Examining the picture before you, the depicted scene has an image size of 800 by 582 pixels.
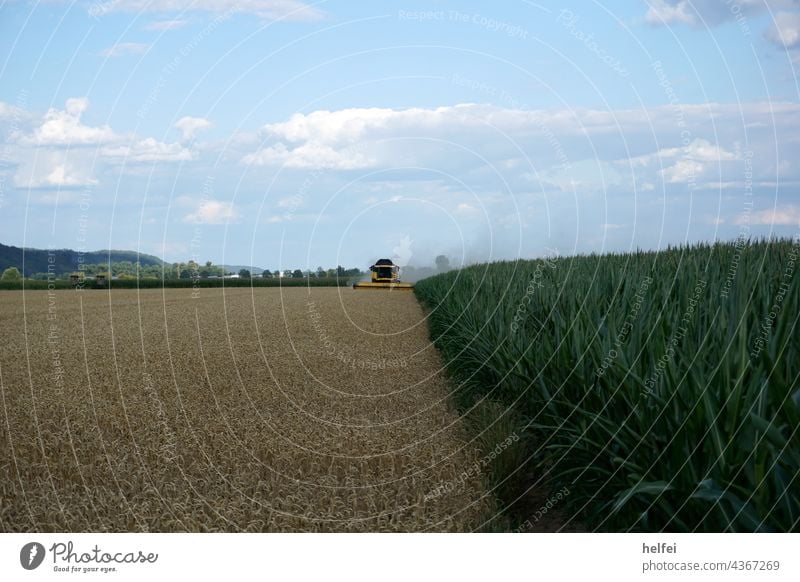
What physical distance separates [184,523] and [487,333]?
4.79m

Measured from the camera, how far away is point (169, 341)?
1622 cm

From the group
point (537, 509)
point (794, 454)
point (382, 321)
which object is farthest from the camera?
point (382, 321)

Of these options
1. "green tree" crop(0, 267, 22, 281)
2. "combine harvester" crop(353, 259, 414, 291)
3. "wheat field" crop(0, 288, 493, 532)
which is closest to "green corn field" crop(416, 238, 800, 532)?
"wheat field" crop(0, 288, 493, 532)

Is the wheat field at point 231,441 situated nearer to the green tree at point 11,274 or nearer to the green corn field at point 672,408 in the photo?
the green corn field at point 672,408

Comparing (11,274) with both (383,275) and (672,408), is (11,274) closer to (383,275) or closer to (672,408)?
(383,275)

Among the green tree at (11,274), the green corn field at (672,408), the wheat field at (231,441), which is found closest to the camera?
the green corn field at (672,408)

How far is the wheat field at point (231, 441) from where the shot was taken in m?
5.33

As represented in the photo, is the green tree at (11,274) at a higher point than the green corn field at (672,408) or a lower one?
higher

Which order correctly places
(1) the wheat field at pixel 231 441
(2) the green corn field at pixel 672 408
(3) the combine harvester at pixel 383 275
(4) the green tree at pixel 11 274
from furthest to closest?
(3) the combine harvester at pixel 383 275 → (4) the green tree at pixel 11 274 → (1) the wheat field at pixel 231 441 → (2) the green corn field at pixel 672 408

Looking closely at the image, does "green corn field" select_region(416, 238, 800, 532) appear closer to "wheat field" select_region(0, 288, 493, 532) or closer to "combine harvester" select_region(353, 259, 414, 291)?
"wheat field" select_region(0, 288, 493, 532)

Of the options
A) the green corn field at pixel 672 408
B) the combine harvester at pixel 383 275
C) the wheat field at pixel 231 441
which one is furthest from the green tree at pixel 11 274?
the green corn field at pixel 672 408

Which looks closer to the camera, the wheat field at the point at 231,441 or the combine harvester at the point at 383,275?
the wheat field at the point at 231,441
